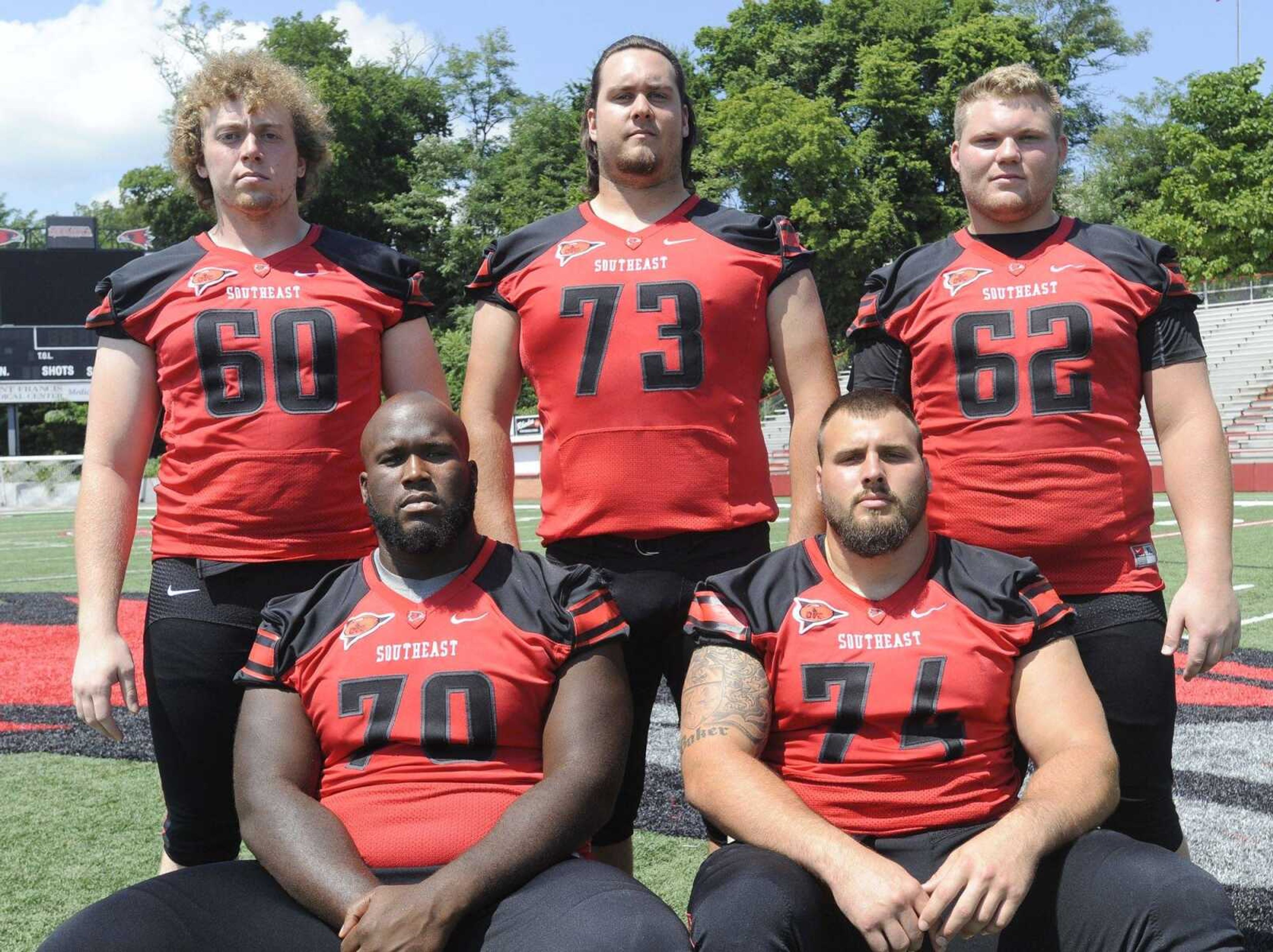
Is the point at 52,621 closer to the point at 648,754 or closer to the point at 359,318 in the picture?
the point at 648,754

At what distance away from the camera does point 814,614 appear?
2.68 meters

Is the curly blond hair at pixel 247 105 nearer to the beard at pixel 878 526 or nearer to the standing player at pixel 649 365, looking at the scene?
the standing player at pixel 649 365

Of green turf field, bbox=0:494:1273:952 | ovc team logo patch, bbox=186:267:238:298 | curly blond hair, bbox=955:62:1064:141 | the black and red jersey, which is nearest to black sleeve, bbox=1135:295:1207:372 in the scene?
the black and red jersey

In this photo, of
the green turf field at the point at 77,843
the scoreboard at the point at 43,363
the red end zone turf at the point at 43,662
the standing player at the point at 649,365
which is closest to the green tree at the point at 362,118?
the scoreboard at the point at 43,363

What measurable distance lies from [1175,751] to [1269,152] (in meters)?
32.5

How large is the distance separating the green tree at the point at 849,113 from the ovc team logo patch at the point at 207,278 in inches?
1278

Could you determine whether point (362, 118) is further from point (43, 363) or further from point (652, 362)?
point (652, 362)

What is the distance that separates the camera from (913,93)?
122ft

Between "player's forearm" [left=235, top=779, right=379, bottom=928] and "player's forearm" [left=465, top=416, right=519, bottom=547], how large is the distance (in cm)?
80

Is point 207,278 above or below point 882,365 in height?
above

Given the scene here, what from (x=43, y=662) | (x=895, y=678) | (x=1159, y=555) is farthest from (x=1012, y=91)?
(x=1159, y=555)

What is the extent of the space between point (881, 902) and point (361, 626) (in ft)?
3.77

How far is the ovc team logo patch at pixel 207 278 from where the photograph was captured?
295 centimetres

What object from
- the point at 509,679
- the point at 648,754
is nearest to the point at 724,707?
the point at 509,679
